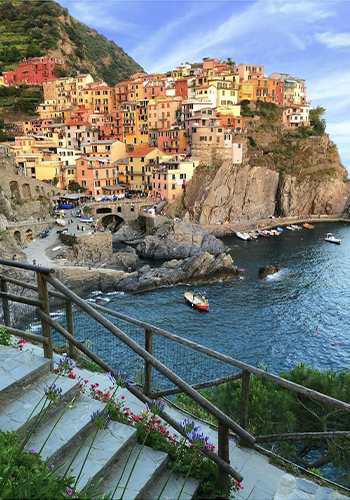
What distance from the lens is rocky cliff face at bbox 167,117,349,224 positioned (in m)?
51.9

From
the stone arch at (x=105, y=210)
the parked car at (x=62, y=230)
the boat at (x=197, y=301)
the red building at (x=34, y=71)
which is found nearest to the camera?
the boat at (x=197, y=301)

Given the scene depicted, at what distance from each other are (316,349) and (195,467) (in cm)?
1951

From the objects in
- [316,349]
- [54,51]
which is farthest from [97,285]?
[54,51]

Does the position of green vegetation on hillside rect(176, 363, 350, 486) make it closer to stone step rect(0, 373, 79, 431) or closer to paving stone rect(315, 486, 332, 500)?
paving stone rect(315, 486, 332, 500)

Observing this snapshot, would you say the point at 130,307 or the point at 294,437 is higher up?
the point at 294,437

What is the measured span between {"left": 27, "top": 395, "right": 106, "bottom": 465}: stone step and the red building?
272ft

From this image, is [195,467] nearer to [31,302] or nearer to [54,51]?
[31,302]

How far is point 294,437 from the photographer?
3928 mm

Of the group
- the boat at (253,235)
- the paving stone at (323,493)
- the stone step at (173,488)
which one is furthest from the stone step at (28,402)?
the boat at (253,235)

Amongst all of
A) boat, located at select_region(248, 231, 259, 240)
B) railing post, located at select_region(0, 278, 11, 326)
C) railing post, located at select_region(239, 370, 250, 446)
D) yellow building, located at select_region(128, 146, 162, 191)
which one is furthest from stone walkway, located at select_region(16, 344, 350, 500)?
yellow building, located at select_region(128, 146, 162, 191)

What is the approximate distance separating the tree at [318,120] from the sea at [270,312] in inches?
1404

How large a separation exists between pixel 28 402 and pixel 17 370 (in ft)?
1.21

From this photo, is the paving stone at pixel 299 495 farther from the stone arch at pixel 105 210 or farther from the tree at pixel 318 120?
the tree at pixel 318 120

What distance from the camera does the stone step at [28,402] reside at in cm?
309
